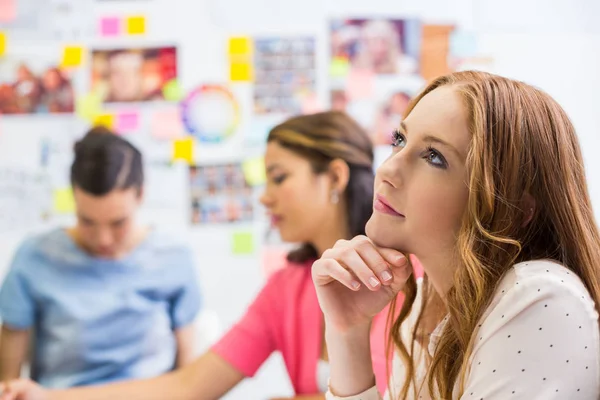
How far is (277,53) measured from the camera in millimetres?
2381

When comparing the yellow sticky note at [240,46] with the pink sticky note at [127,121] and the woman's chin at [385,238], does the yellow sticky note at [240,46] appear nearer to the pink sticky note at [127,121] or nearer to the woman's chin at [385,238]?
the pink sticky note at [127,121]

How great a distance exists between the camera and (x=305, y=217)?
170 cm

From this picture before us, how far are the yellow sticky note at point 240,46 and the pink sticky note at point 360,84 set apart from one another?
14.7 inches

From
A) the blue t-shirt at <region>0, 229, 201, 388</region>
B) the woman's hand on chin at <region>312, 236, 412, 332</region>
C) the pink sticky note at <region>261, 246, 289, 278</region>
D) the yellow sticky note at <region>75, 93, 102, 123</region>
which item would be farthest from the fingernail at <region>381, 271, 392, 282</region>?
the yellow sticky note at <region>75, 93, 102, 123</region>

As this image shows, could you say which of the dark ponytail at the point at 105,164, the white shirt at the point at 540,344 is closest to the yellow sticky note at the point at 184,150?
the dark ponytail at the point at 105,164

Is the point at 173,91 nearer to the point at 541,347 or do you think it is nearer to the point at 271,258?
the point at 271,258

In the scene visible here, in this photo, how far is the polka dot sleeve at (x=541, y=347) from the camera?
0.77 meters

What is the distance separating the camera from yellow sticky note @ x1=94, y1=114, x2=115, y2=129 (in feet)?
7.71

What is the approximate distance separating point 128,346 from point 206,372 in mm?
704

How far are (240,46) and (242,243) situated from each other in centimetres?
69

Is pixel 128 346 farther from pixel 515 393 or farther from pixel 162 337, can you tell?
pixel 515 393

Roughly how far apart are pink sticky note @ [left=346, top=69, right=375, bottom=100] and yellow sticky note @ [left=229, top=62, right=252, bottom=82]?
358 millimetres

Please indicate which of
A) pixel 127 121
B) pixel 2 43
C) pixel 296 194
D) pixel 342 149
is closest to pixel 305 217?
pixel 296 194

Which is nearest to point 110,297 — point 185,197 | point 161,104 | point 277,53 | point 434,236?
point 185,197
